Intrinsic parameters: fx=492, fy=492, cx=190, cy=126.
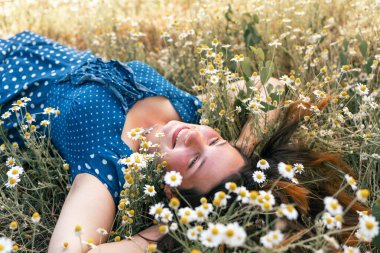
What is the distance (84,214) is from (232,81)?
51.5 inches

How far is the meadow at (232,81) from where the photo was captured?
164 centimetres

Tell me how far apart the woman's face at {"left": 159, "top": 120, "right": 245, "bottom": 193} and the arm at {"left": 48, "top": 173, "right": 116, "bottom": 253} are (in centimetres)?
29

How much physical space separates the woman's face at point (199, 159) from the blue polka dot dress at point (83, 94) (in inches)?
9.8

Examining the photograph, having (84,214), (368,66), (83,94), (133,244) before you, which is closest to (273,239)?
(133,244)

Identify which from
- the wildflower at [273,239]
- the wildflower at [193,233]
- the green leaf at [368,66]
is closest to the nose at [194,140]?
the wildflower at [193,233]

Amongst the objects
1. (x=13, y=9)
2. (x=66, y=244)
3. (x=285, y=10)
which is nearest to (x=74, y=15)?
(x=13, y=9)

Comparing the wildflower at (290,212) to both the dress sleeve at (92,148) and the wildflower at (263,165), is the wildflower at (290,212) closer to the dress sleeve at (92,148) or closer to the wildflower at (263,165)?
Answer: the wildflower at (263,165)

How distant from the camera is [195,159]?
6.44 ft

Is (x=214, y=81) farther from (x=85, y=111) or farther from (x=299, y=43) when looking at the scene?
(x=299, y=43)

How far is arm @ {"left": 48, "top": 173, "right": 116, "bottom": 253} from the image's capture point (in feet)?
5.72

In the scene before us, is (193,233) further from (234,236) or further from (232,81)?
(232,81)

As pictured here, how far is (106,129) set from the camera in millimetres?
2201

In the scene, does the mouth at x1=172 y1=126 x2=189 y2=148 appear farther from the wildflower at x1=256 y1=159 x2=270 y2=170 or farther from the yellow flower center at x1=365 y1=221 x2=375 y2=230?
the yellow flower center at x1=365 y1=221 x2=375 y2=230

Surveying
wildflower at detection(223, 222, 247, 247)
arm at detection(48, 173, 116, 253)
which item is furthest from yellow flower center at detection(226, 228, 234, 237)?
arm at detection(48, 173, 116, 253)
